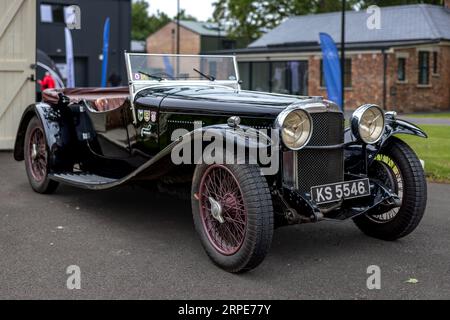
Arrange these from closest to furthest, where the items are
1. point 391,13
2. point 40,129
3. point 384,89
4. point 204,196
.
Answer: point 204,196
point 40,129
point 384,89
point 391,13

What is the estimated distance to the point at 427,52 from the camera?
2623 cm

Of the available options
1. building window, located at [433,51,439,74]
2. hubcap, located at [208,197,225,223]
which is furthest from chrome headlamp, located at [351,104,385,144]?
building window, located at [433,51,439,74]

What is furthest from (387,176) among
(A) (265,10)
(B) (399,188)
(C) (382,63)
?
(A) (265,10)

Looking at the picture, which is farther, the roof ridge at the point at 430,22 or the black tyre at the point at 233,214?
the roof ridge at the point at 430,22

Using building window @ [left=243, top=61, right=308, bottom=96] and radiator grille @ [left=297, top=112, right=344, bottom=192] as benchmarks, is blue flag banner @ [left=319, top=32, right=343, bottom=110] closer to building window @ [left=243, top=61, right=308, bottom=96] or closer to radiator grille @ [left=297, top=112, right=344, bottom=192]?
building window @ [left=243, top=61, right=308, bottom=96]

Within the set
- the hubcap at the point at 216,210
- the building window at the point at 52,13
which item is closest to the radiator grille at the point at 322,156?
the hubcap at the point at 216,210

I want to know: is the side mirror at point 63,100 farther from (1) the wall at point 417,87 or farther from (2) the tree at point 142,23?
(2) the tree at point 142,23

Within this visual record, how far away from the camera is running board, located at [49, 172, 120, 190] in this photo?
5401 millimetres

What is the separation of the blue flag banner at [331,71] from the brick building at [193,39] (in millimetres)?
35455

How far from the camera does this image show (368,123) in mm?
4605

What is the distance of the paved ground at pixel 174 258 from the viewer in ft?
11.9
